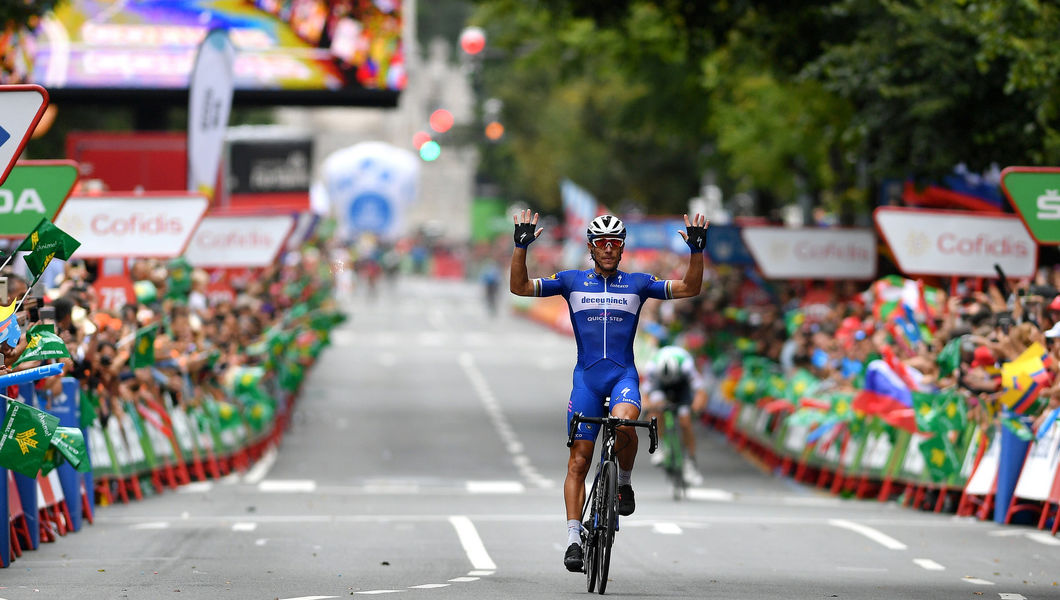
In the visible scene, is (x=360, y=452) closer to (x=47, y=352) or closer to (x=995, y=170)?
(x=995, y=170)

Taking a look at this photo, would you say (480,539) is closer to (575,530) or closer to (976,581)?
(575,530)

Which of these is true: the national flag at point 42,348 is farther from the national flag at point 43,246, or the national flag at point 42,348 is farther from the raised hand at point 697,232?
the raised hand at point 697,232

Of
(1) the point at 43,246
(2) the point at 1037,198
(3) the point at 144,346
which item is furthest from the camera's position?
(3) the point at 144,346

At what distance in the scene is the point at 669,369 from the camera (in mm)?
19078

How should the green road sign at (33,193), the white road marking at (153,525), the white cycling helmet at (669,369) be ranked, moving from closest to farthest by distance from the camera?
1. the green road sign at (33,193)
2. the white road marking at (153,525)
3. the white cycling helmet at (669,369)

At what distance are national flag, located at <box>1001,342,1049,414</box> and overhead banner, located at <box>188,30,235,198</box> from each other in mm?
11147

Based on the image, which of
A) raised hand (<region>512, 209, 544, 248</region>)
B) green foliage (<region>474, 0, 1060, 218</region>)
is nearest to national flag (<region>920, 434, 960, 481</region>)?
green foliage (<region>474, 0, 1060, 218</region>)

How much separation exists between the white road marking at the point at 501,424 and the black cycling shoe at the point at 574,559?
10.7 metres

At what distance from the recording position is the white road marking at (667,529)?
14.8 metres

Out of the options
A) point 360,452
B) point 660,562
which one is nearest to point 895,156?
point 360,452

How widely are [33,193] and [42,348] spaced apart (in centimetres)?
343

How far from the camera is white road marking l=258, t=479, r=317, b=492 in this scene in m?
20.1

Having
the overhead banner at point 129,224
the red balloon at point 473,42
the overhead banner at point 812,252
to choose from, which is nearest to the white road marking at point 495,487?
the overhead banner at point 129,224

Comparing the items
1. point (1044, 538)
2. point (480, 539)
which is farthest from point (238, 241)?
point (1044, 538)
